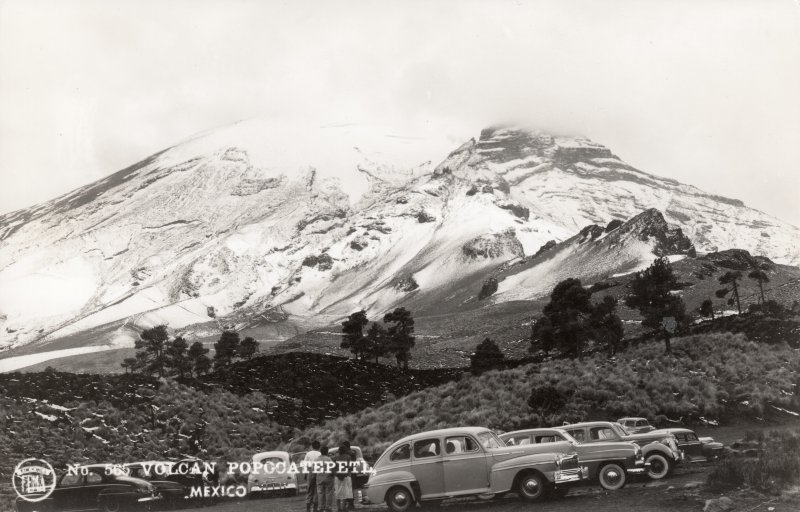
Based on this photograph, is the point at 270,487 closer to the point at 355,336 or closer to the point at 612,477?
the point at 612,477

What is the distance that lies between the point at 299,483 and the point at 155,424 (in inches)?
625

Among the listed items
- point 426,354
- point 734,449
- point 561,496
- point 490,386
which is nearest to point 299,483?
point 561,496

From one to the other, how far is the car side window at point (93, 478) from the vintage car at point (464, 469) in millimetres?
7798

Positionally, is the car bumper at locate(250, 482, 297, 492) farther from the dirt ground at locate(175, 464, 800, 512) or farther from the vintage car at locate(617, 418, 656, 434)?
the vintage car at locate(617, 418, 656, 434)

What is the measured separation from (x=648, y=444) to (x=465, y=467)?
639cm

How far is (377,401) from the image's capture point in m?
59.4

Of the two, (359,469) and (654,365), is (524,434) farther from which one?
(654,365)

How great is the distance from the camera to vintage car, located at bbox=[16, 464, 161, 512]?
67.9ft

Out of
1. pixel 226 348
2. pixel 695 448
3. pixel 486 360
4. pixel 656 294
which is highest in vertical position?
pixel 226 348

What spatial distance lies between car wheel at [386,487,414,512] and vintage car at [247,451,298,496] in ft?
25.7

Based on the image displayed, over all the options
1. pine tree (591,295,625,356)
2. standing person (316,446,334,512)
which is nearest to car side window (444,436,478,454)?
standing person (316,446,334,512)

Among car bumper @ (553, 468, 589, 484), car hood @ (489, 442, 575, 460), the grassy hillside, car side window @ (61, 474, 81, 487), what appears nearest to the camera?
car bumper @ (553, 468, 589, 484)

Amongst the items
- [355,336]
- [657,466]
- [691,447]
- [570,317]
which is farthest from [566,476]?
[355,336]

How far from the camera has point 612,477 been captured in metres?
19.7
